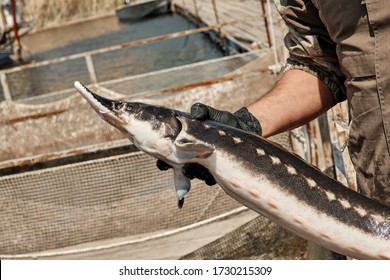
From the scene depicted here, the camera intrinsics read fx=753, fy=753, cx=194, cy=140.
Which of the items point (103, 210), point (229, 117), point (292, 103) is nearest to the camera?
point (229, 117)

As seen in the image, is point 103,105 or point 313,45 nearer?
point 103,105

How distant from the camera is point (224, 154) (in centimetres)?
222

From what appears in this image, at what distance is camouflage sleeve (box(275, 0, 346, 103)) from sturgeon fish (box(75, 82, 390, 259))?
1.95ft

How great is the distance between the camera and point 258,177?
2236 mm

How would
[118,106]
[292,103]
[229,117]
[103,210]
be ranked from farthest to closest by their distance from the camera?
[103,210]
[292,103]
[229,117]
[118,106]

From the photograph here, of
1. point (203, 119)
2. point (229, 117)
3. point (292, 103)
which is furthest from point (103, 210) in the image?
point (203, 119)

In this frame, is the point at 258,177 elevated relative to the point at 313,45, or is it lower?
lower

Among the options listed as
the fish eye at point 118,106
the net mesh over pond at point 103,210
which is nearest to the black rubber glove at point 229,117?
the fish eye at point 118,106

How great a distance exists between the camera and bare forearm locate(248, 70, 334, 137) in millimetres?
2676

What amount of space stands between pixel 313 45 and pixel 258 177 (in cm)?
71

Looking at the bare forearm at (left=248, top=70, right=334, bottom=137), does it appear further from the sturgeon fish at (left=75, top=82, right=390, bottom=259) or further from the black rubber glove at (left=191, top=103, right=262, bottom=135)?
the sturgeon fish at (left=75, top=82, right=390, bottom=259)

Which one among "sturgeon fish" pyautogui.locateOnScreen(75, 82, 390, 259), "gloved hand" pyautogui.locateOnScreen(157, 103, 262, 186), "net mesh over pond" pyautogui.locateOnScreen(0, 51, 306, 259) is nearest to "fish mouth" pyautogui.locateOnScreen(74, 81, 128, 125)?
"sturgeon fish" pyautogui.locateOnScreen(75, 82, 390, 259)

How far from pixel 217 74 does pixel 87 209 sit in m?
5.84

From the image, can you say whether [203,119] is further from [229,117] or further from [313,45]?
[313,45]
